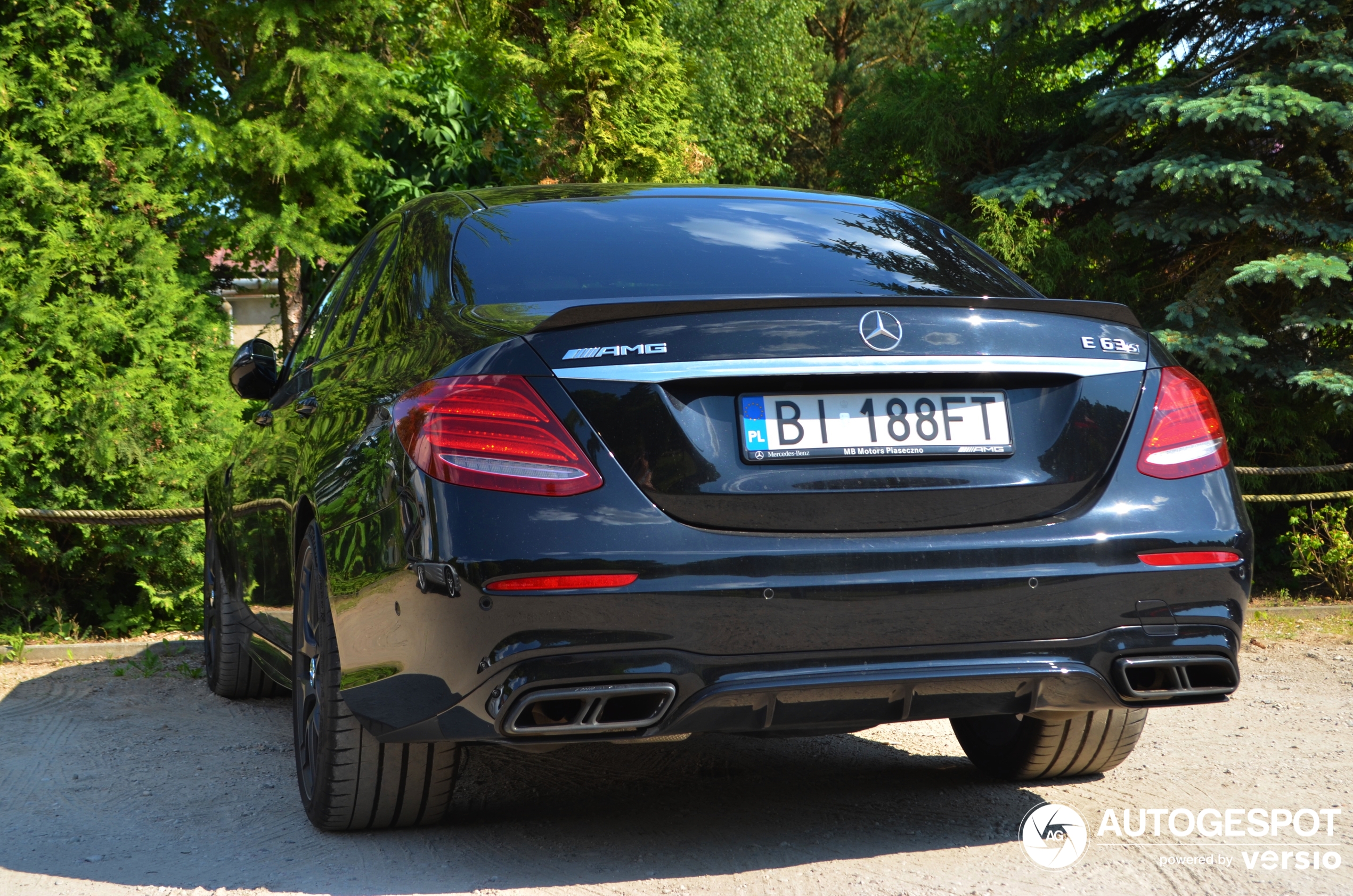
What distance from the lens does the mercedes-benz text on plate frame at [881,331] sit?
284cm

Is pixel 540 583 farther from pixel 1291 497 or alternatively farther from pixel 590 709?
pixel 1291 497

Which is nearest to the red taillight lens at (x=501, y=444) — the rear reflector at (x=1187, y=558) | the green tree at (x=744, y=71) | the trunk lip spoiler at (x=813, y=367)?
the trunk lip spoiler at (x=813, y=367)

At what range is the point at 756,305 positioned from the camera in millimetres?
2844

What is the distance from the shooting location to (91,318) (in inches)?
261

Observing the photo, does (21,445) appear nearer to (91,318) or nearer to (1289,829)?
(91,318)

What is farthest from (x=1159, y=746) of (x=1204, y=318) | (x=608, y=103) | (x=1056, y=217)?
(x=608, y=103)

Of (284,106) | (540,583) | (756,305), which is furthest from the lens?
(284,106)

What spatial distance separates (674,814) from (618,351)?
141 cm

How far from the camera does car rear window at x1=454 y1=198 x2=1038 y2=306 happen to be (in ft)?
10.6

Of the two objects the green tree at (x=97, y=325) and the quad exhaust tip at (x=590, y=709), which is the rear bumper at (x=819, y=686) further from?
the green tree at (x=97, y=325)

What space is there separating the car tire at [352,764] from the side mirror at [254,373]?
1.34 metres

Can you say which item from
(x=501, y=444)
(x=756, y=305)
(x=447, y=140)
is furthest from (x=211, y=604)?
(x=447, y=140)

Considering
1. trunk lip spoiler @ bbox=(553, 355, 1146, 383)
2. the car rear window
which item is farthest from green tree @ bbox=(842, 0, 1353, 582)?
trunk lip spoiler @ bbox=(553, 355, 1146, 383)

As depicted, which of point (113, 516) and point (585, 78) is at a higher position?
point (585, 78)
